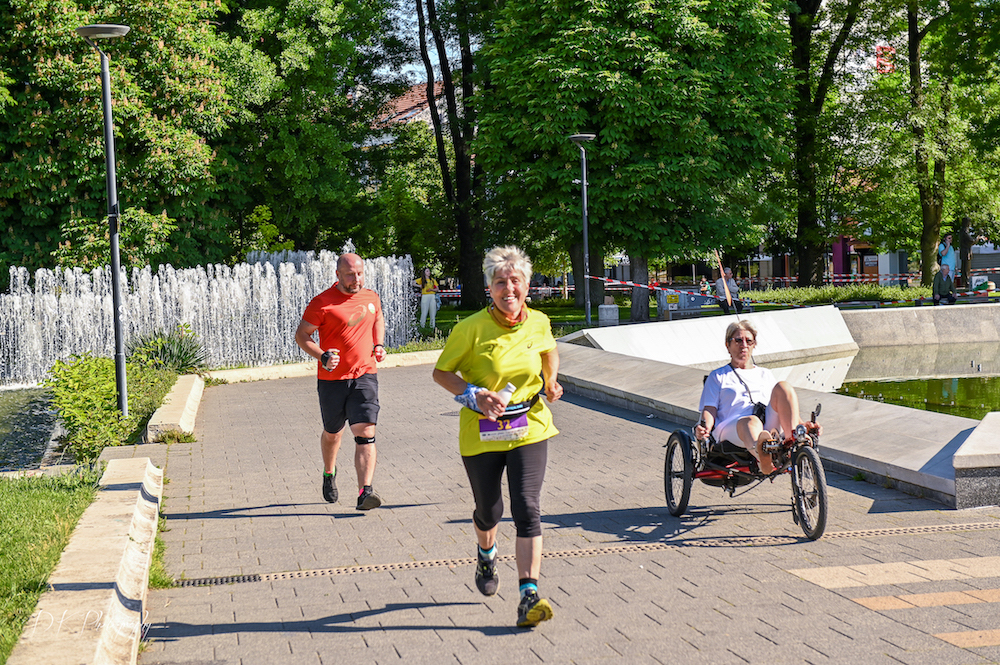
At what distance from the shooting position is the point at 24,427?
44.9 ft

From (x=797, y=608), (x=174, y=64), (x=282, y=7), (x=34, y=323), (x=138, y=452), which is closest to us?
(x=797, y=608)

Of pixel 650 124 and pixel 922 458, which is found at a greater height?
pixel 650 124

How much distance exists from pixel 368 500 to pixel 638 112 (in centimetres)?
2282

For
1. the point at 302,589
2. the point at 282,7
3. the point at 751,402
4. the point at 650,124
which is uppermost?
the point at 282,7

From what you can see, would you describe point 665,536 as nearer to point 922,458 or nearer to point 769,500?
point 769,500

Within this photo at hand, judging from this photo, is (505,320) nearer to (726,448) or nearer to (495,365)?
(495,365)

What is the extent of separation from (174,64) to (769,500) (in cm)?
2330

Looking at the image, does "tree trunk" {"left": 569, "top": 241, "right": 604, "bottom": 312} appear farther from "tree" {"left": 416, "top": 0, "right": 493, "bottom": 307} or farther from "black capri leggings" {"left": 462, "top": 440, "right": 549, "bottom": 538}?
"black capri leggings" {"left": 462, "top": 440, "right": 549, "bottom": 538}

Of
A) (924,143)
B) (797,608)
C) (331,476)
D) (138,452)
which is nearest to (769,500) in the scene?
(797,608)

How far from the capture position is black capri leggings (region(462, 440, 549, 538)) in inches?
192

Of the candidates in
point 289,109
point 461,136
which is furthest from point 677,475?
point 461,136

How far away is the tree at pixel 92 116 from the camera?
1008 inches

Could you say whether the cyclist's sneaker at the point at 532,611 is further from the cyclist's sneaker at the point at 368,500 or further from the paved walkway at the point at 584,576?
the cyclist's sneaker at the point at 368,500

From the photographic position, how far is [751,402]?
22.7ft
